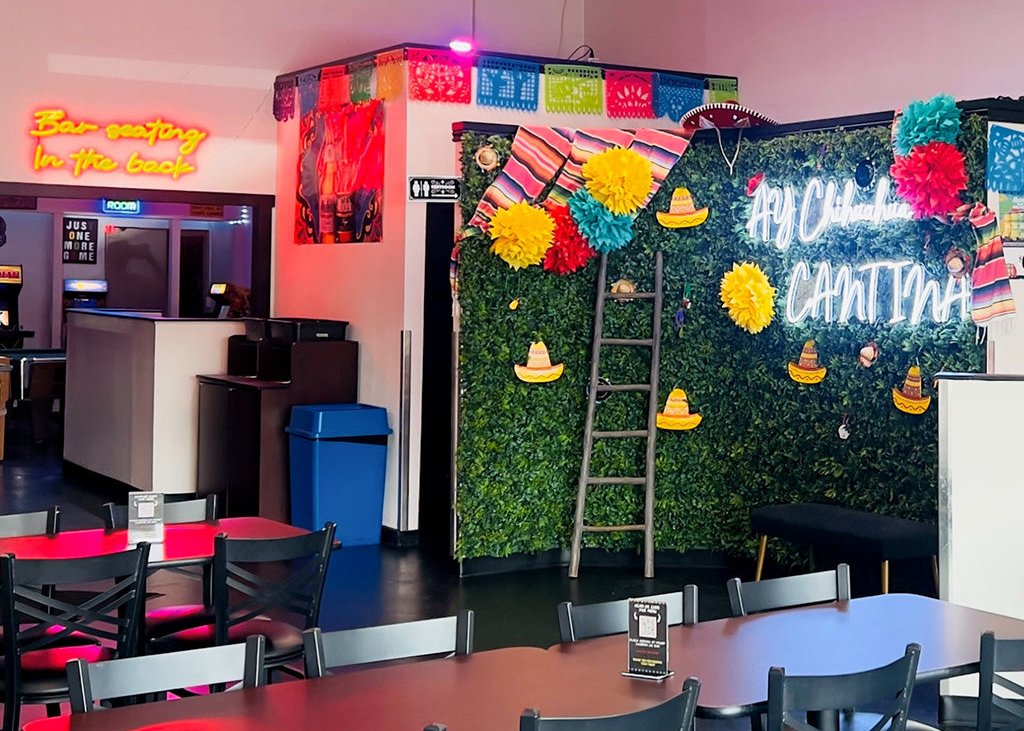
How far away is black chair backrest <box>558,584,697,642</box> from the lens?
3.71m

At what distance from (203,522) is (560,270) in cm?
287

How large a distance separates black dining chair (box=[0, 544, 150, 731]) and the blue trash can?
3.98 m

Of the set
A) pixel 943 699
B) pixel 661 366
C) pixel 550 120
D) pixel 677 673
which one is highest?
pixel 550 120

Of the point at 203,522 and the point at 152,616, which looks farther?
the point at 203,522

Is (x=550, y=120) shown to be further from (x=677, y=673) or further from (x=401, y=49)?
(x=677, y=673)

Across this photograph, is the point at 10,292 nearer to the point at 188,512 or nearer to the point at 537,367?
the point at 537,367

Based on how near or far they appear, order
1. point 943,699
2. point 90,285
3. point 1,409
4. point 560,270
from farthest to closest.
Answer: point 90,285
point 1,409
point 560,270
point 943,699

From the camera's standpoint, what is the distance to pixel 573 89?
9.25 m

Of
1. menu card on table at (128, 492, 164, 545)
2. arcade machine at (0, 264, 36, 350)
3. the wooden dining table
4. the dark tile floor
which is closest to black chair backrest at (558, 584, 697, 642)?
the wooden dining table

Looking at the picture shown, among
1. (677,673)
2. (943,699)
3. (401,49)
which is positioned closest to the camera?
(677,673)

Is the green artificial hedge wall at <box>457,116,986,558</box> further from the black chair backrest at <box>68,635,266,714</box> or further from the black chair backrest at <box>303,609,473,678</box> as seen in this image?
the black chair backrest at <box>68,635,266,714</box>

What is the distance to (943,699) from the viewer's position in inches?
191

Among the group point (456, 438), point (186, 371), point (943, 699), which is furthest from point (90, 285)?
point (943, 699)

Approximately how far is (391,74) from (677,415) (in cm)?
288
